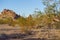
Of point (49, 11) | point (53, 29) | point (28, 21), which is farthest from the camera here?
point (28, 21)

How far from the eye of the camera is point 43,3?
19.8 m

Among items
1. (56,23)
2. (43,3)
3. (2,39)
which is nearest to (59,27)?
(56,23)

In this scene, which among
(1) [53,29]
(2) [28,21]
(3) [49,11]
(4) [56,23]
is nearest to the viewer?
(3) [49,11]

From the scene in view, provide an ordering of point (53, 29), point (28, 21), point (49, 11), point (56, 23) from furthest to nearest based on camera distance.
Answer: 1. point (28, 21)
2. point (53, 29)
3. point (56, 23)
4. point (49, 11)

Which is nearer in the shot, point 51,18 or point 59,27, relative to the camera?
point 51,18

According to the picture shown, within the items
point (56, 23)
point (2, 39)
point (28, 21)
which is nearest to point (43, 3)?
point (56, 23)

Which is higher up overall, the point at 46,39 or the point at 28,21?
the point at 28,21

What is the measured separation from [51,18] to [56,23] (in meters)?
1.22

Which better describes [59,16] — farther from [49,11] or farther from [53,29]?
[53,29]

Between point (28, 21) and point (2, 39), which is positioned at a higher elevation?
point (28, 21)

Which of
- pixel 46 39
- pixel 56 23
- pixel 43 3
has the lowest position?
pixel 46 39

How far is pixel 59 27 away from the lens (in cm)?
2275

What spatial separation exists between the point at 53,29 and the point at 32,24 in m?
3.77

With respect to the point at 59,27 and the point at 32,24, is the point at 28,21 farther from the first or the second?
the point at 59,27
